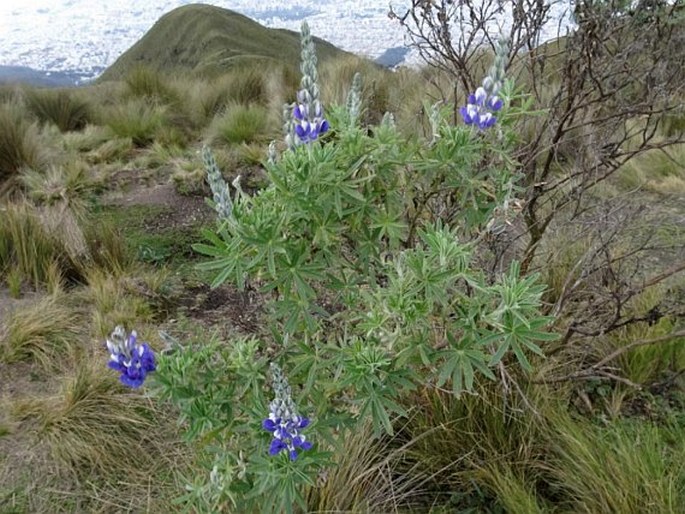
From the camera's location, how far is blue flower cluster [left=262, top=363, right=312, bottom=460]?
4.63 feet

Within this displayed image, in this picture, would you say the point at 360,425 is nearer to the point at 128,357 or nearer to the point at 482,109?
the point at 128,357

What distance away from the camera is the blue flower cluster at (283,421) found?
4.63 ft

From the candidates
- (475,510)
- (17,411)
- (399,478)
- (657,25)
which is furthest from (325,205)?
(657,25)

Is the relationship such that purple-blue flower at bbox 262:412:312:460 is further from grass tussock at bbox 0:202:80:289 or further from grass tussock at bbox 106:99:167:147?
grass tussock at bbox 106:99:167:147

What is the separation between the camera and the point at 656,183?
5297 mm

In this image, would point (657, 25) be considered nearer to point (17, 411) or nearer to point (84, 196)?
point (17, 411)

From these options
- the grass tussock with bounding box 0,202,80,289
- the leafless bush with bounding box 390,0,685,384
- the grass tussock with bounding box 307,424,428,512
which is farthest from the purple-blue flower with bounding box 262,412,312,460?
the grass tussock with bounding box 0,202,80,289

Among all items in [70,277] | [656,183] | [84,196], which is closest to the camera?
[70,277]

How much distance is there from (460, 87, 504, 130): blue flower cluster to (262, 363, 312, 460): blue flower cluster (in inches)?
28.7

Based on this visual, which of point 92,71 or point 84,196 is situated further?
point 92,71

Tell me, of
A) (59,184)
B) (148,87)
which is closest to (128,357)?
(59,184)

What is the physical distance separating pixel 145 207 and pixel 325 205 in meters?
4.33

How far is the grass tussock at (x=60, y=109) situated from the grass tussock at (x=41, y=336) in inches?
255

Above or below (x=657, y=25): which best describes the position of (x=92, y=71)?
below
